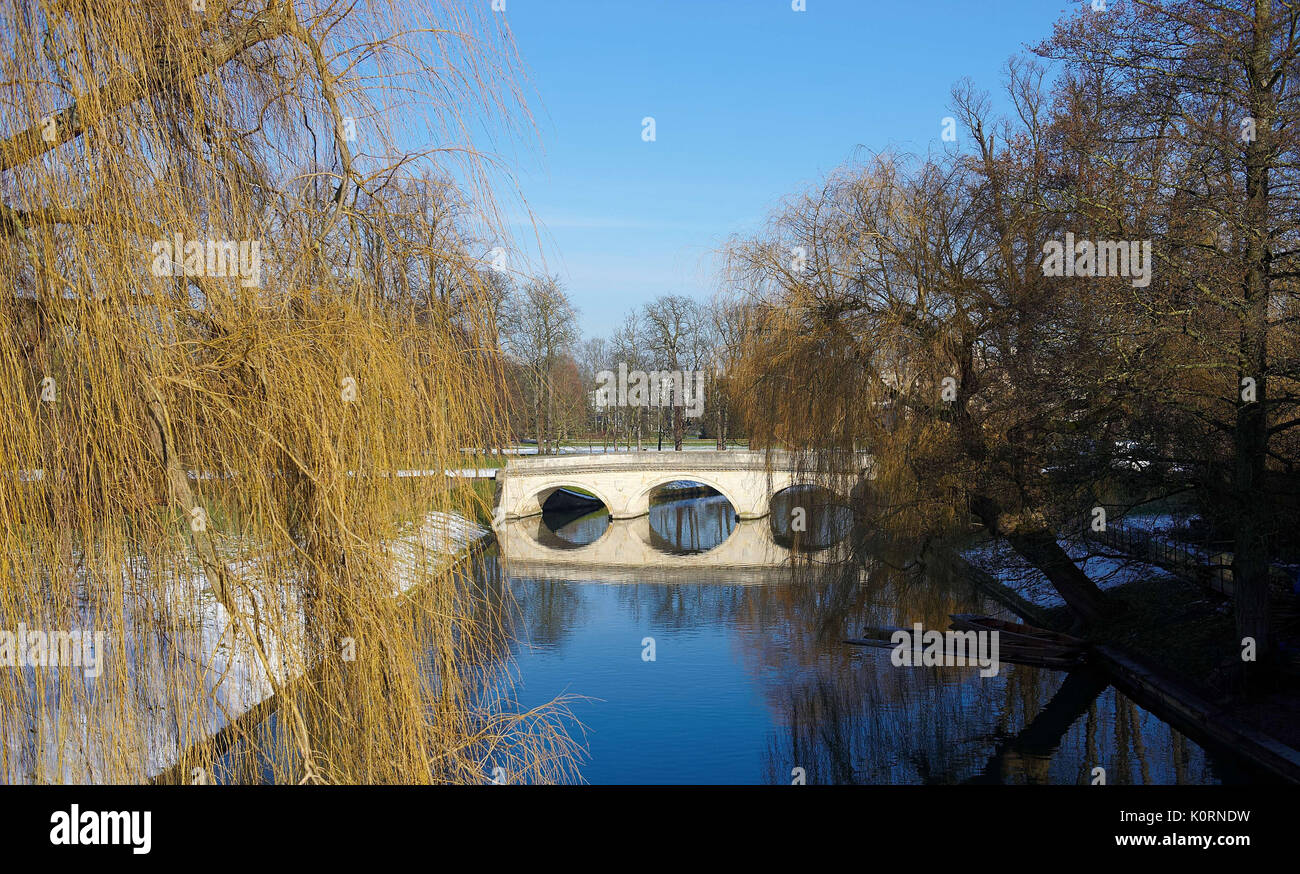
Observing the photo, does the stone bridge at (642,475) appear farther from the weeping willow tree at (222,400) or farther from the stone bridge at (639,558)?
the weeping willow tree at (222,400)

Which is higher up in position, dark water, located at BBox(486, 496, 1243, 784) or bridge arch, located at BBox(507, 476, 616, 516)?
bridge arch, located at BBox(507, 476, 616, 516)

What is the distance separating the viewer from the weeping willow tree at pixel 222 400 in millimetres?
3562

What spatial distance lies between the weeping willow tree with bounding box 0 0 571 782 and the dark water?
17.3 feet

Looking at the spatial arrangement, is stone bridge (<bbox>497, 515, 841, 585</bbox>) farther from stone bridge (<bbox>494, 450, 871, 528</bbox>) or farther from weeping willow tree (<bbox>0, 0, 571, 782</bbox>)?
weeping willow tree (<bbox>0, 0, 571, 782</bbox>)

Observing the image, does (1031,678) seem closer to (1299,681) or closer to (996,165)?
(1299,681)

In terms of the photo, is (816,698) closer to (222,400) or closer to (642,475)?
(222,400)

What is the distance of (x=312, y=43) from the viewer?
163 inches

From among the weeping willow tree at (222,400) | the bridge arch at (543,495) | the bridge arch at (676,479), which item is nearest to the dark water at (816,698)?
the weeping willow tree at (222,400)

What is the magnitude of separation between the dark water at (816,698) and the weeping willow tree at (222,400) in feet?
17.3

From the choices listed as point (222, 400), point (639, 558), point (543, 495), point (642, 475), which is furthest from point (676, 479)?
point (222, 400)

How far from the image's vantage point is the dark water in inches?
508

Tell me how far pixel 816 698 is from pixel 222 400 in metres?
12.9

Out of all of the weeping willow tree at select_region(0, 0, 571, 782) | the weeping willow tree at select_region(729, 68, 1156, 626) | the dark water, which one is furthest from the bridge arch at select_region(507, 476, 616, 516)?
the weeping willow tree at select_region(0, 0, 571, 782)
